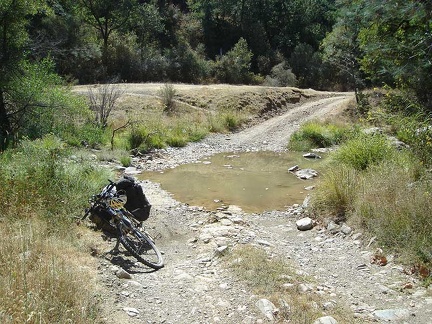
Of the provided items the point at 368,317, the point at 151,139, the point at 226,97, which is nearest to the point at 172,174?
the point at 151,139

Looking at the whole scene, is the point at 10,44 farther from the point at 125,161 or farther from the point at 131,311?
the point at 131,311

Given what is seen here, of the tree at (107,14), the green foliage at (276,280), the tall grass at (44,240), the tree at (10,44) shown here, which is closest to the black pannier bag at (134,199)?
the tall grass at (44,240)

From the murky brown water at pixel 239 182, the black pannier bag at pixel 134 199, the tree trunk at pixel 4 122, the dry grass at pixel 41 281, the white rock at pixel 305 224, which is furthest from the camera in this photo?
the tree trunk at pixel 4 122

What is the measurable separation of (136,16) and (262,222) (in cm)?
3230

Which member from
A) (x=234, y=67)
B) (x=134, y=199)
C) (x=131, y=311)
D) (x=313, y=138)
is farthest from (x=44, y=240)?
(x=234, y=67)

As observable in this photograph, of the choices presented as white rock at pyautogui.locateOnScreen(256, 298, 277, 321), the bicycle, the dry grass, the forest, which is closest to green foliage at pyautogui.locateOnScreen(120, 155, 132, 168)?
the forest

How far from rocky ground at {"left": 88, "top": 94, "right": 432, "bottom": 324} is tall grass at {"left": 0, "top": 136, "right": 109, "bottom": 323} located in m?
0.42

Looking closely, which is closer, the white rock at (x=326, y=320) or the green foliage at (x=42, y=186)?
the white rock at (x=326, y=320)

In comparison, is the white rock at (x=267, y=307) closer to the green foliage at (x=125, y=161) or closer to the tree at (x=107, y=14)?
the green foliage at (x=125, y=161)

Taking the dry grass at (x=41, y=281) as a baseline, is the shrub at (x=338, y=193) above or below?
below

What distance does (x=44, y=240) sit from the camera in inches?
203

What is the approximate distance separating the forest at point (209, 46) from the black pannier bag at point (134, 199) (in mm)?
5221

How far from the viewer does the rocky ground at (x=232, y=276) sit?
4594 millimetres

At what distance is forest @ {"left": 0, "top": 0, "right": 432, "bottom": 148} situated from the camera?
33.3ft
